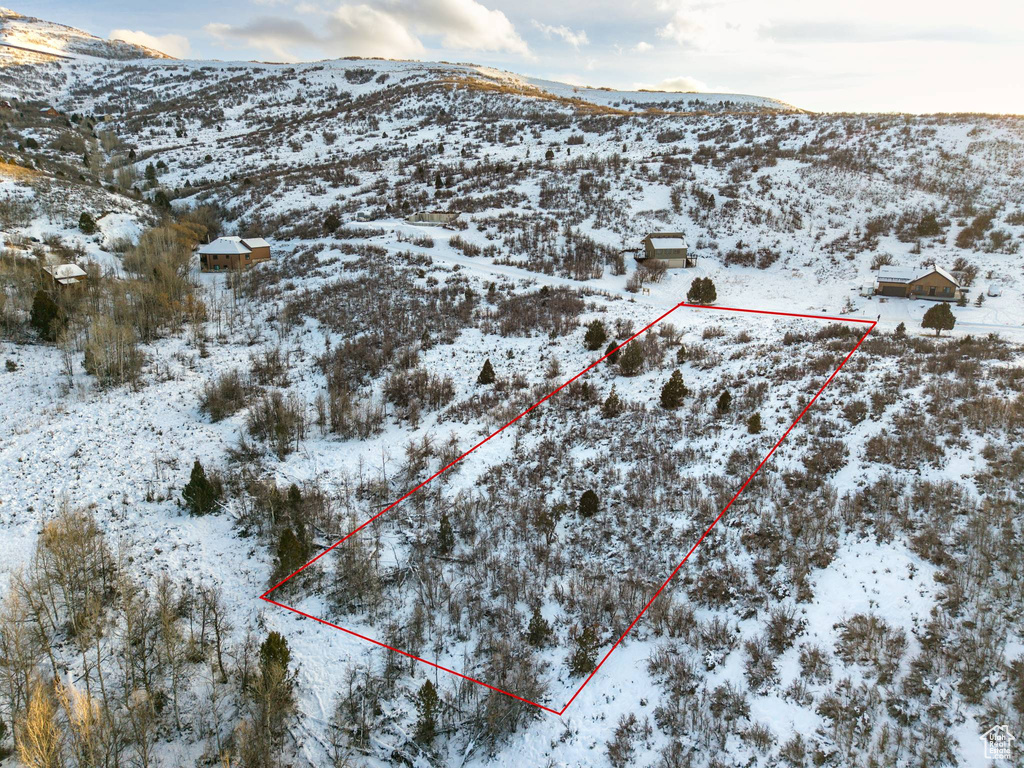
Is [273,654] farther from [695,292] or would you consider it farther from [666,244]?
[666,244]

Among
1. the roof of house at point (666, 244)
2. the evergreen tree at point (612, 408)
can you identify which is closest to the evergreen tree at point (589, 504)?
the evergreen tree at point (612, 408)

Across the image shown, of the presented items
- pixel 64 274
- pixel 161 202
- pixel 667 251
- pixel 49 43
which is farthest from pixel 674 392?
pixel 49 43

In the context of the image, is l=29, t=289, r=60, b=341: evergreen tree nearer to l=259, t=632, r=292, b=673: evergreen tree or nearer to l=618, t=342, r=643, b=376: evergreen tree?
l=259, t=632, r=292, b=673: evergreen tree

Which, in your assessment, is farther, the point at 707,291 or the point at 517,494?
the point at 707,291

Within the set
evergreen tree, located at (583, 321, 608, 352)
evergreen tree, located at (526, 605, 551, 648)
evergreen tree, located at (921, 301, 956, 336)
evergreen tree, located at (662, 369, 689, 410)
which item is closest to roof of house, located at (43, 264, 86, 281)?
evergreen tree, located at (583, 321, 608, 352)

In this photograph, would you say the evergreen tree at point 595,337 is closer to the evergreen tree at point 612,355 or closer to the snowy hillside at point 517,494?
the snowy hillside at point 517,494
